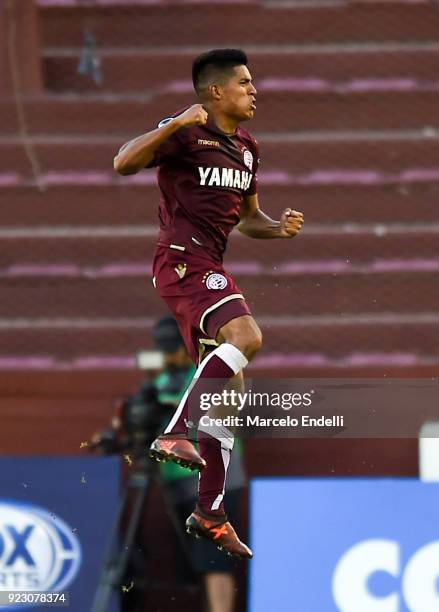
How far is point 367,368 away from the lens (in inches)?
272

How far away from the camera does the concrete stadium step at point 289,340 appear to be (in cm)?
733

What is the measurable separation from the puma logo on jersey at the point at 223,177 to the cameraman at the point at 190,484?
149cm

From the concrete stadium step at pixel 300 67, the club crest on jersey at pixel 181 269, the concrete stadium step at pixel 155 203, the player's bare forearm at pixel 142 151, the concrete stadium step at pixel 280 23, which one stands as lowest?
the club crest on jersey at pixel 181 269

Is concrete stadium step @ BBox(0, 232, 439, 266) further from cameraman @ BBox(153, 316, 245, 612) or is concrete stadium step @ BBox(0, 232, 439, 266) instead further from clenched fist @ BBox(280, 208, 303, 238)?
clenched fist @ BBox(280, 208, 303, 238)

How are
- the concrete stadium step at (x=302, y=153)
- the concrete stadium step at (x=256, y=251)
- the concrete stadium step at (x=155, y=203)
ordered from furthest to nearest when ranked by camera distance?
the concrete stadium step at (x=302, y=153) → the concrete stadium step at (x=155, y=203) → the concrete stadium step at (x=256, y=251)

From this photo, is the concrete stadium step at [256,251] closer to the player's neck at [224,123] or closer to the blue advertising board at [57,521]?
the blue advertising board at [57,521]

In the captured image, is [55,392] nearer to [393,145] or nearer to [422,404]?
[422,404]

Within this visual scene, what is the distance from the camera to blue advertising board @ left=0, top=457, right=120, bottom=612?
660 centimetres

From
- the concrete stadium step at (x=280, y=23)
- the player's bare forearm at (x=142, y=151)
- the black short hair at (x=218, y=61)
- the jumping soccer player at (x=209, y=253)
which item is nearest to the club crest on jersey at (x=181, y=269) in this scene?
the jumping soccer player at (x=209, y=253)

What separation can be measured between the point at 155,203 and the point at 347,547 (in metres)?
2.49

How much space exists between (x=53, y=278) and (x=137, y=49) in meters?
1.74

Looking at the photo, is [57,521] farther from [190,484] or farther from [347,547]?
[347,547]

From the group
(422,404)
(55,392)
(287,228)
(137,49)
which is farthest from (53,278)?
(287,228)

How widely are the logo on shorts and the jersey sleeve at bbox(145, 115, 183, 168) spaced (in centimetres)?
44
